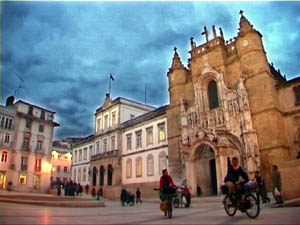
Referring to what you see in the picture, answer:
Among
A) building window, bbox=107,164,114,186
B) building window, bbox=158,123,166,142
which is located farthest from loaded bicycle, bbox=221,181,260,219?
building window, bbox=107,164,114,186

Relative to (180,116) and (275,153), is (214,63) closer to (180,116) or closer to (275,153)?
(180,116)

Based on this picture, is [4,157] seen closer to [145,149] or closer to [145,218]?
[145,149]

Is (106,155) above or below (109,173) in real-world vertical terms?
above

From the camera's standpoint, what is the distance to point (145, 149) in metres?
34.8

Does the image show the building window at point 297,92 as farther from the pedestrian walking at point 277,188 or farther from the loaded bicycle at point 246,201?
the loaded bicycle at point 246,201

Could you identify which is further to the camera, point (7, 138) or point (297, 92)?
point (7, 138)

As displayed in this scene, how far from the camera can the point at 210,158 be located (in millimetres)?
26172

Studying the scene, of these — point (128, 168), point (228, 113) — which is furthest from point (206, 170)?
point (128, 168)

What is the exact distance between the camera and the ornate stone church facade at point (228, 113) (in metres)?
22.0

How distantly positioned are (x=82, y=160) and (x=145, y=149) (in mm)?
19341

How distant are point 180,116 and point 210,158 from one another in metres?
5.76

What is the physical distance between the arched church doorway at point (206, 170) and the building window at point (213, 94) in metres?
4.68

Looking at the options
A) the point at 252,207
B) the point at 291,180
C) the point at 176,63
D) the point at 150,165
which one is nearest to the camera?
the point at 252,207

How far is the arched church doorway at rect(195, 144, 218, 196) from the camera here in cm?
2586
